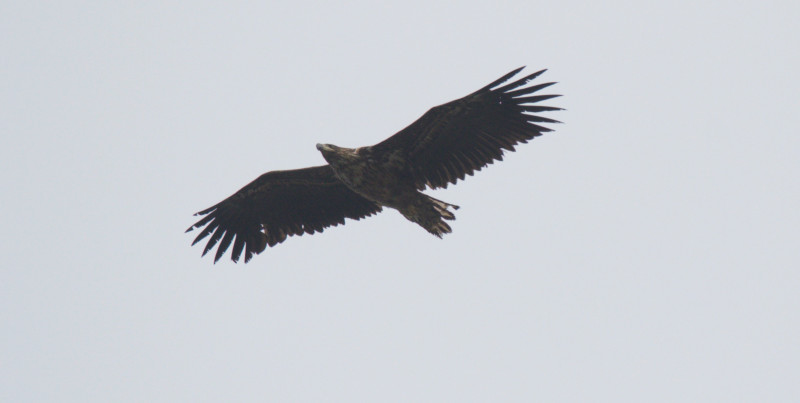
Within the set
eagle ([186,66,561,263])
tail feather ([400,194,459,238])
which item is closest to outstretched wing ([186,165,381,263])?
eagle ([186,66,561,263])

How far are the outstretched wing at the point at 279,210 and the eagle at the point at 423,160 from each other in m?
0.02

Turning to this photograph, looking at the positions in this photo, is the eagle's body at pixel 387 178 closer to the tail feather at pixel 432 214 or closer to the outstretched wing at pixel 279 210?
the tail feather at pixel 432 214

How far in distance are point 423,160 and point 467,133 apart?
2.38 feet

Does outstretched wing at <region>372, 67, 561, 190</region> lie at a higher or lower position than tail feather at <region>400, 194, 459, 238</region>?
higher

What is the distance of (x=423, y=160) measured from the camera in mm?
13859

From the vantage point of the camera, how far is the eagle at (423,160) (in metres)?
13.3

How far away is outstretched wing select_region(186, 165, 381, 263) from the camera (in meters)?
15.1

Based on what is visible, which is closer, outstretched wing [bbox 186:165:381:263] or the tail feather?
the tail feather

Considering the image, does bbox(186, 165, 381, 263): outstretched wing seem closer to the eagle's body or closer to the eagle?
the eagle

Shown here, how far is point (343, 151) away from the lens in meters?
13.8

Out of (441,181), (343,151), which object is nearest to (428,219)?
(441,181)

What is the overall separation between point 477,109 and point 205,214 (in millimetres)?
4891

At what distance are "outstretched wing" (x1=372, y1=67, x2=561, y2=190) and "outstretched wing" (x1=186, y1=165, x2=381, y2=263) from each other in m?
1.55

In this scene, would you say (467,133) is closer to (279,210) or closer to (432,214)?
(432,214)
